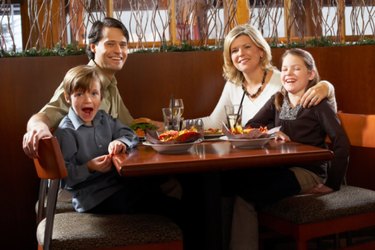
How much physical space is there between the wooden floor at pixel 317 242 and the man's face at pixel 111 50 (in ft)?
4.25

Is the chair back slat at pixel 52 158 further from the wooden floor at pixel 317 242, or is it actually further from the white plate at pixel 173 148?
the wooden floor at pixel 317 242

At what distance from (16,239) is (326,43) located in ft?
7.12

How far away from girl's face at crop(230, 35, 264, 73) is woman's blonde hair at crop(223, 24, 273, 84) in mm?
21

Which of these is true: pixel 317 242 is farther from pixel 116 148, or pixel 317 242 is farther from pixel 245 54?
pixel 116 148

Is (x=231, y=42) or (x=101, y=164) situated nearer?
(x=101, y=164)

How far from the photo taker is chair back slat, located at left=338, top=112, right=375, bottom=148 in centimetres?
245

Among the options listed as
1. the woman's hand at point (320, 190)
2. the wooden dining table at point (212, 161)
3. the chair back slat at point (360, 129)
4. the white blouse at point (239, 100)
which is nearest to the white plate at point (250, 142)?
the wooden dining table at point (212, 161)

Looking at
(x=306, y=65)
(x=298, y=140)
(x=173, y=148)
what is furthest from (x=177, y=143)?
(x=306, y=65)

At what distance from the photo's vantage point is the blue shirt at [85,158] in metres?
2.05

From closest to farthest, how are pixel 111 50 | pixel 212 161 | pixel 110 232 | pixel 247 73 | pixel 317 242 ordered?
pixel 212 161
pixel 110 232
pixel 111 50
pixel 247 73
pixel 317 242

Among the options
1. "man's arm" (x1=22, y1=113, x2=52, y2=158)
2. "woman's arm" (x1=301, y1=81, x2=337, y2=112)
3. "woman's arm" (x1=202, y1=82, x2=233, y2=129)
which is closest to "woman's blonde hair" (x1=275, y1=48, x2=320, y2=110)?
"woman's arm" (x1=301, y1=81, x2=337, y2=112)

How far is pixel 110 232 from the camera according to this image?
6.04ft

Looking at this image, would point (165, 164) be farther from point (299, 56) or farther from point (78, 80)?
point (299, 56)

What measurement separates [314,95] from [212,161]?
85 centimetres
